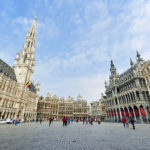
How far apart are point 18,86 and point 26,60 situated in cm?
1657

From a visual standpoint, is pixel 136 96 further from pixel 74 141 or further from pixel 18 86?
pixel 18 86

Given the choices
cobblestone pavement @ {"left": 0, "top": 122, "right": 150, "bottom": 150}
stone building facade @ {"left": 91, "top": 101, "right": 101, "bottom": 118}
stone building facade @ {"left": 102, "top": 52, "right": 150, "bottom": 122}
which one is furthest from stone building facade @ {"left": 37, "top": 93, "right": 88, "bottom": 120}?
cobblestone pavement @ {"left": 0, "top": 122, "right": 150, "bottom": 150}

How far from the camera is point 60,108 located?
75.3 m

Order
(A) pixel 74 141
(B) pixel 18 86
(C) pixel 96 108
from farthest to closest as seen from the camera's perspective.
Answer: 1. (C) pixel 96 108
2. (B) pixel 18 86
3. (A) pixel 74 141

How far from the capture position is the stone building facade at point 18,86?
122 ft

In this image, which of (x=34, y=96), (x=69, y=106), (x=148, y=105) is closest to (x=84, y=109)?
(x=69, y=106)

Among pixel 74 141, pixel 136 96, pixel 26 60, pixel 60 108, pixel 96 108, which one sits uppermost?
pixel 26 60

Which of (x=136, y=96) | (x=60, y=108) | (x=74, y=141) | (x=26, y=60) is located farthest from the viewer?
(x=60, y=108)

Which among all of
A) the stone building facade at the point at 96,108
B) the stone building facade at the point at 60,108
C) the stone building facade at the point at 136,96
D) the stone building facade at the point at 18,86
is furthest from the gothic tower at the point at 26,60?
the stone building facade at the point at 96,108

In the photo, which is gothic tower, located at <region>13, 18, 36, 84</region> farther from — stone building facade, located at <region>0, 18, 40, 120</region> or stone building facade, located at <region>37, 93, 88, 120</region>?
stone building facade, located at <region>37, 93, 88, 120</region>

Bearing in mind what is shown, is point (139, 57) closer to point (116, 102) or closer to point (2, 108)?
point (116, 102)

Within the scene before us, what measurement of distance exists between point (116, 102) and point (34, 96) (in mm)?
48488

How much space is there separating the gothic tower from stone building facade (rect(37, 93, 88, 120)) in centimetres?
2496

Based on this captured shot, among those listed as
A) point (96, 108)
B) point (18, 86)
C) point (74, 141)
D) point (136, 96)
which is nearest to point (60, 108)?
point (96, 108)
